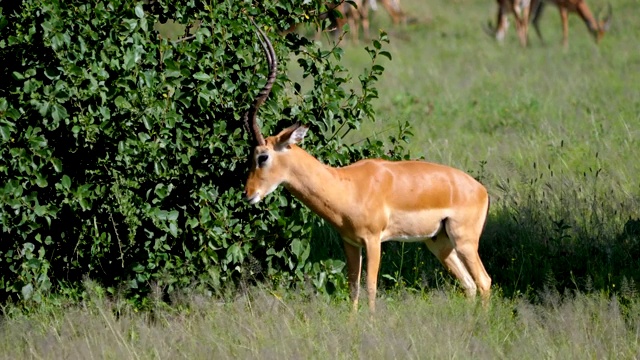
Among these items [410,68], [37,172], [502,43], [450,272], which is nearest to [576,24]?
[502,43]

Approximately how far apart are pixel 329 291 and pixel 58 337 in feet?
5.30

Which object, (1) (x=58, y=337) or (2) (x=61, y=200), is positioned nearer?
(1) (x=58, y=337)

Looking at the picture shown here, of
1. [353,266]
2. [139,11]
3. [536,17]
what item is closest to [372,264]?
[353,266]

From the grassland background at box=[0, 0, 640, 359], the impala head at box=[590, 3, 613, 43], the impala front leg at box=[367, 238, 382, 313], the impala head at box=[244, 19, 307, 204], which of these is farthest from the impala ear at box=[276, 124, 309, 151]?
the impala head at box=[590, 3, 613, 43]

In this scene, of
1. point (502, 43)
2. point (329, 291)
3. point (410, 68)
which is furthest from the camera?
point (502, 43)

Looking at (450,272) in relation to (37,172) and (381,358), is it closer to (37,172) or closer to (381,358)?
(381,358)

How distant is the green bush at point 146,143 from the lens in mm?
5578

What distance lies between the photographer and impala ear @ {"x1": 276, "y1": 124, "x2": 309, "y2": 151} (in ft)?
19.1

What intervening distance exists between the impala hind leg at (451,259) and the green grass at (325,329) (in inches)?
8.1

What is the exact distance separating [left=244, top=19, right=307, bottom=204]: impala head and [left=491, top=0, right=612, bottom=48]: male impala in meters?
14.1

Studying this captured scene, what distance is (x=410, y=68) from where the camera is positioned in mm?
15984

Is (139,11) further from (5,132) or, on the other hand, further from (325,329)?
(325,329)

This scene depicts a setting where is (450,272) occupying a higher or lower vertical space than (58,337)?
lower

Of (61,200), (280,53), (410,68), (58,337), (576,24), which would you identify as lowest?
(576,24)
